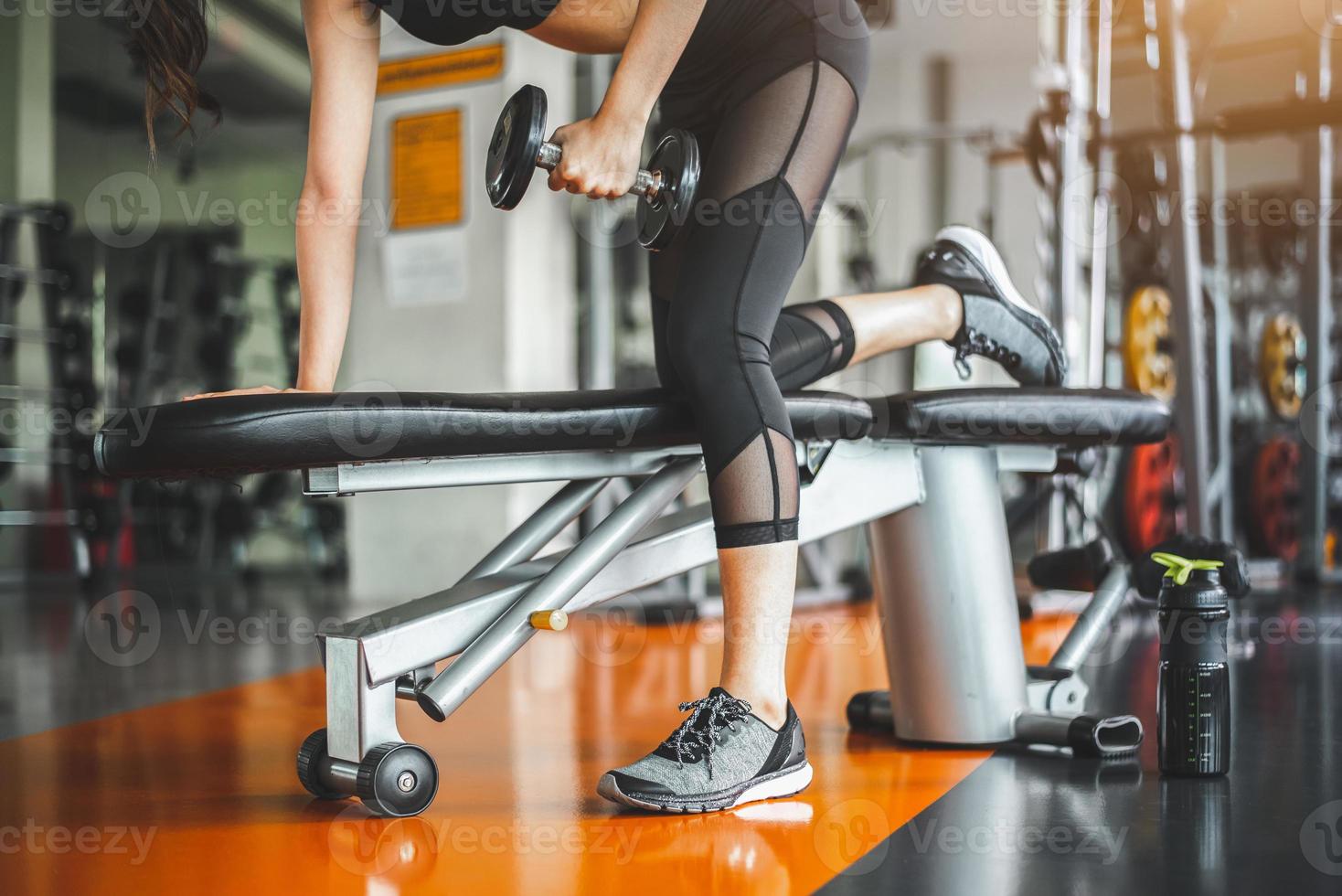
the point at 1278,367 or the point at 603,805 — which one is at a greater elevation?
the point at 1278,367

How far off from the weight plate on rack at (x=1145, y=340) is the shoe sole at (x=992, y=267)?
2682 millimetres

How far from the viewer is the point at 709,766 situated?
133 centimetres

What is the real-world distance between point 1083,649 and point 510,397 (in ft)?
3.23

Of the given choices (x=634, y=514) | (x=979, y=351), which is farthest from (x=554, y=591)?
(x=979, y=351)

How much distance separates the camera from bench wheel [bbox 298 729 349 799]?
1419mm

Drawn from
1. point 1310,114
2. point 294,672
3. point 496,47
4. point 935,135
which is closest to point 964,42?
point 935,135

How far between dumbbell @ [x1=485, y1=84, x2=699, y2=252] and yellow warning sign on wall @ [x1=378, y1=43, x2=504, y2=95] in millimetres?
2600

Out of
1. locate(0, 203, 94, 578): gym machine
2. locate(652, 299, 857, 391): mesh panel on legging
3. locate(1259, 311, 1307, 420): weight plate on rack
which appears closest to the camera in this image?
locate(652, 299, 857, 391): mesh panel on legging

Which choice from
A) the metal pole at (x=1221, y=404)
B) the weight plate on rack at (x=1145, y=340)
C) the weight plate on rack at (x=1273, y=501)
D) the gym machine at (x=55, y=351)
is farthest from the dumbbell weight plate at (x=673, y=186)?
the weight plate on rack at (x=1273, y=501)

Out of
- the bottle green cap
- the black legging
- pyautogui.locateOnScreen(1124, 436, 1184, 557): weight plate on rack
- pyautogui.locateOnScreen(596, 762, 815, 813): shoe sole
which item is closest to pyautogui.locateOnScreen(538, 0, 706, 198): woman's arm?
the black legging

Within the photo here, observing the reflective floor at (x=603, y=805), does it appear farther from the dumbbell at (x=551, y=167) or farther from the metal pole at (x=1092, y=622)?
the dumbbell at (x=551, y=167)

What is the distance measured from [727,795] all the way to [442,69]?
3.09m

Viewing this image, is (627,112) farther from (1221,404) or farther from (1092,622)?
(1221,404)

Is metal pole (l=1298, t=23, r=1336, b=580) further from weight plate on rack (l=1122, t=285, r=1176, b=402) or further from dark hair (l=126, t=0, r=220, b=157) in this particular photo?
dark hair (l=126, t=0, r=220, b=157)
